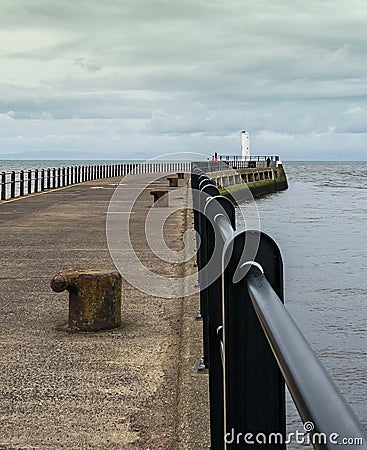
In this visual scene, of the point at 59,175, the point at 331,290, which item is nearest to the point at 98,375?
the point at 331,290

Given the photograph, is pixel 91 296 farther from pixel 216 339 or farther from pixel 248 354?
pixel 248 354

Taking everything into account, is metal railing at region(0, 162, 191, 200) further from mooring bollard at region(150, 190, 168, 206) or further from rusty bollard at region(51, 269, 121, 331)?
rusty bollard at region(51, 269, 121, 331)

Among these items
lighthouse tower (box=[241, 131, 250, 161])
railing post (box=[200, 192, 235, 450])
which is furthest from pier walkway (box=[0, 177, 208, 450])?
lighthouse tower (box=[241, 131, 250, 161])

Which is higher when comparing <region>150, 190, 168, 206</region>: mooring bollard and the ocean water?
<region>150, 190, 168, 206</region>: mooring bollard

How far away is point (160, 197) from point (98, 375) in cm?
1506

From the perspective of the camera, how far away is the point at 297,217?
35000 millimetres

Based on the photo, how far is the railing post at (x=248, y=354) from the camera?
6.54 feet

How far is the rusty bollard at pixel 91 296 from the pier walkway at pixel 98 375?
10cm

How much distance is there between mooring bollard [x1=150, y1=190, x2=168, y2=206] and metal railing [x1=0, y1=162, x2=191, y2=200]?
5.18 m

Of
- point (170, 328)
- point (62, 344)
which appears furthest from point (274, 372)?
point (170, 328)

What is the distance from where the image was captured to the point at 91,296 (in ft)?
19.1

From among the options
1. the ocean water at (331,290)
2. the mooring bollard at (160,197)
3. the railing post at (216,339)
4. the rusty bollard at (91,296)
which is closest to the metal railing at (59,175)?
the mooring bollard at (160,197)

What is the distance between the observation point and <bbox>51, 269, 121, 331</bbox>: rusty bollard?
18.8ft

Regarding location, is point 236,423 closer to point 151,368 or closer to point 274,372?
point 274,372
